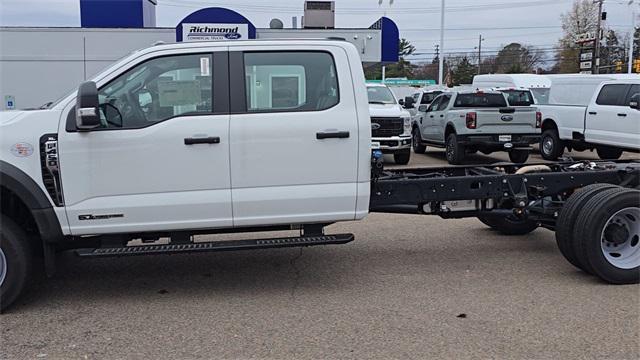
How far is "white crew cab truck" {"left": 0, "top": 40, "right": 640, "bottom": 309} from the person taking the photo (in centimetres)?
481

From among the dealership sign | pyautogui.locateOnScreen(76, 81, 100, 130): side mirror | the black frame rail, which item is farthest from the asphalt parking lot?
the dealership sign

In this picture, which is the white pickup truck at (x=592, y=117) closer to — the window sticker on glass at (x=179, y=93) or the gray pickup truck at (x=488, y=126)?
the gray pickup truck at (x=488, y=126)

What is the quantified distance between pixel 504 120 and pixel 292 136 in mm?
10962

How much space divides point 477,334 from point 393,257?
2159mm

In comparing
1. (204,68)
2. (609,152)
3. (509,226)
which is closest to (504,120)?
(609,152)

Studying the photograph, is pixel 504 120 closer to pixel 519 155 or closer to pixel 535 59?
pixel 519 155

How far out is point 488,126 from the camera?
1502 cm

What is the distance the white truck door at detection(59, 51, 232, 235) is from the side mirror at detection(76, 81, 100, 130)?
0.17 m

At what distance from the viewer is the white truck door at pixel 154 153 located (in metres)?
4.85

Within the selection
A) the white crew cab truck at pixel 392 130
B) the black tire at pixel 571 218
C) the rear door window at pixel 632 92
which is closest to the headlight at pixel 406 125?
the white crew cab truck at pixel 392 130

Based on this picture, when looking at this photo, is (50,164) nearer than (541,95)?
Yes

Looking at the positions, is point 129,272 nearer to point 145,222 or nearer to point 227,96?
point 145,222

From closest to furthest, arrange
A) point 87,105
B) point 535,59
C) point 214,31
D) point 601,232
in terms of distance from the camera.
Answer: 1. point 87,105
2. point 601,232
3. point 214,31
4. point 535,59

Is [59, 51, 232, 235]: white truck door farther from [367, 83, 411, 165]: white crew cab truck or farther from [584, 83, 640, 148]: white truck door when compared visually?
[584, 83, 640, 148]: white truck door
